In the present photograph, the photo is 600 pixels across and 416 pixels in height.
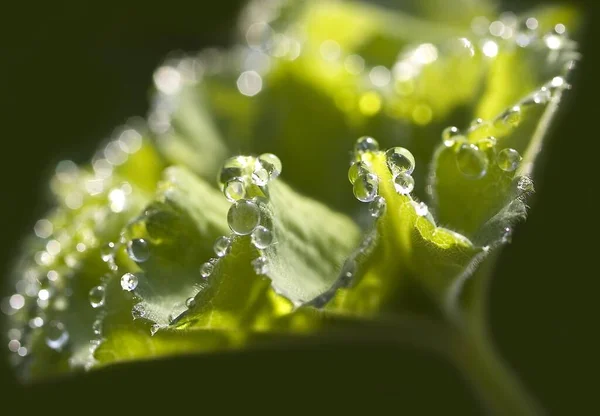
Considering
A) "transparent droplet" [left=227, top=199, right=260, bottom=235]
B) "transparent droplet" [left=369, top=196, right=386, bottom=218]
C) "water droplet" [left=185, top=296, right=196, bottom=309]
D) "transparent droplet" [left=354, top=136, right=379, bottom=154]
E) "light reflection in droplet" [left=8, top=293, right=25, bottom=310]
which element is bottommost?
"water droplet" [left=185, top=296, right=196, bottom=309]

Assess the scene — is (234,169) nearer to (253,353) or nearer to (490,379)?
(490,379)

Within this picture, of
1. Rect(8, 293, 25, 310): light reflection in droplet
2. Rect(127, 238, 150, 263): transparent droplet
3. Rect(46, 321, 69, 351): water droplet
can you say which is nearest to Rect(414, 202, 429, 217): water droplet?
Rect(127, 238, 150, 263): transparent droplet

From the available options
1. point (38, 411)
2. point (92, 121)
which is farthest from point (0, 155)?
point (38, 411)

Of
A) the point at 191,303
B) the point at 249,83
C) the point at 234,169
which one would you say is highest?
the point at 249,83

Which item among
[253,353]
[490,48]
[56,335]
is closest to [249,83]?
[490,48]

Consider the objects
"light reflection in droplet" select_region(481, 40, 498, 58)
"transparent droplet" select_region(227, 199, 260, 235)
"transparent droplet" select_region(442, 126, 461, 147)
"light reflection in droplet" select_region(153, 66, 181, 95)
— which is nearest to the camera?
"transparent droplet" select_region(227, 199, 260, 235)

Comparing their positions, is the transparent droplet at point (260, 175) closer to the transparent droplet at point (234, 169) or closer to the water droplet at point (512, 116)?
the transparent droplet at point (234, 169)

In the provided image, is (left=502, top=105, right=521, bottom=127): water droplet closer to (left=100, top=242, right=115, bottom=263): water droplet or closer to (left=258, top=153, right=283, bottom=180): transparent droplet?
(left=258, top=153, right=283, bottom=180): transparent droplet

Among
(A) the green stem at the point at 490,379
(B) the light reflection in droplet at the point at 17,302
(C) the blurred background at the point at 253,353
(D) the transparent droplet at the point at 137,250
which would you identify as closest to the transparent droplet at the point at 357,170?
(D) the transparent droplet at the point at 137,250

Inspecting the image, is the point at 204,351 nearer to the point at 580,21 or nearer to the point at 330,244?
the point at 330,244
